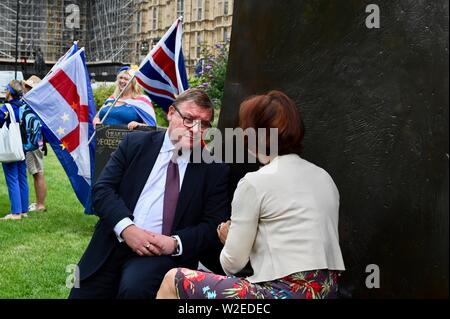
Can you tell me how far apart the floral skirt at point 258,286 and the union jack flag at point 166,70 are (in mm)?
3229

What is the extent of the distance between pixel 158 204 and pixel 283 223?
0.89 meters

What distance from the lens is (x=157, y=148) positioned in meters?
3.12

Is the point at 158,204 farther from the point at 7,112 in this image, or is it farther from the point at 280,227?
the point at 7,112

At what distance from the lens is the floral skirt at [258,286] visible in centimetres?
226

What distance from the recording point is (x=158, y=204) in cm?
304

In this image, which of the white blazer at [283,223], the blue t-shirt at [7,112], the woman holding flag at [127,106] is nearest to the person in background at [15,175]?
the blue t-shirt at [7,112]

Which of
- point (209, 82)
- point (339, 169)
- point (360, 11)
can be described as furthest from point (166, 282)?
point (209, 82)

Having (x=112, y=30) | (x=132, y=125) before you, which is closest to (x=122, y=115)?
(x=132, y=125)

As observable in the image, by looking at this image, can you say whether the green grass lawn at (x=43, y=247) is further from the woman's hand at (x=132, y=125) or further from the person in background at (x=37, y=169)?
the woman's hand at (x=132, y=125)

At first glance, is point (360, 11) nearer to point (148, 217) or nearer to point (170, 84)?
point (148, 217)

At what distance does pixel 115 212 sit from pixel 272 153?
2.88 ft

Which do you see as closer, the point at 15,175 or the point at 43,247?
the point at 43,247

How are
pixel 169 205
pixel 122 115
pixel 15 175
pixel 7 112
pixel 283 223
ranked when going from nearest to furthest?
pixel 283 223 → pixel 169 205 → pixel 122 115 → pixel 7 112 → pixel 15 175

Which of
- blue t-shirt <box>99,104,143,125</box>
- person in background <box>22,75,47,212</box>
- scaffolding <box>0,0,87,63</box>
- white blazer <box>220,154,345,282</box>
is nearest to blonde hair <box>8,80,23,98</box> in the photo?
person in background <box>22,75,47,212</box>
